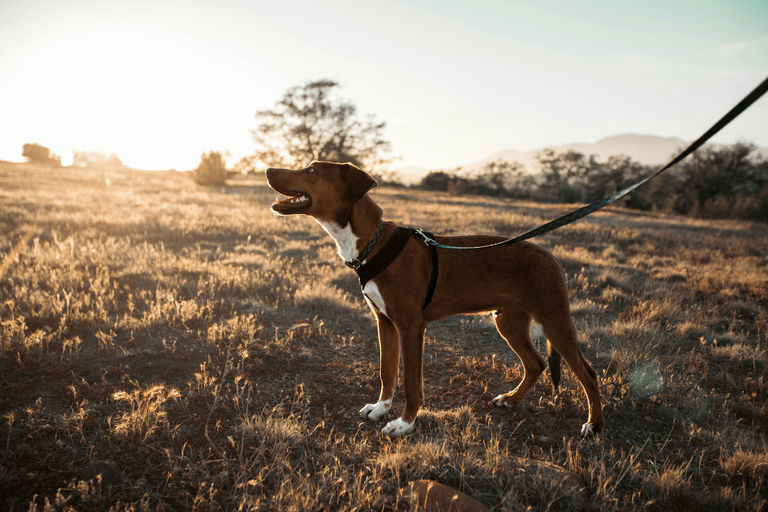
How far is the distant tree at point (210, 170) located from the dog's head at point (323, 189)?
2972cm

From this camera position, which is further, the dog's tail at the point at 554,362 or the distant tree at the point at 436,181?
the distant tree at the point at 436,181

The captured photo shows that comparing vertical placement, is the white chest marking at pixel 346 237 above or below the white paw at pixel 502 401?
above

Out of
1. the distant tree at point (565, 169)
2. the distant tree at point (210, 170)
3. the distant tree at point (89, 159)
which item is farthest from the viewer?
the distant tree at point (89, 159)

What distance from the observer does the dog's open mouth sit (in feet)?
10.3

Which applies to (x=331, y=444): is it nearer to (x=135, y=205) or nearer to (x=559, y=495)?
(x=559, y=495)

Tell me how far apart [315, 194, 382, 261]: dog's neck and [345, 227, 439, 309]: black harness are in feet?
0.20

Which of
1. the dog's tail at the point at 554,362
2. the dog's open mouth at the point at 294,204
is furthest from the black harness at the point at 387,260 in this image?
the dog's tail at the point at 554,362

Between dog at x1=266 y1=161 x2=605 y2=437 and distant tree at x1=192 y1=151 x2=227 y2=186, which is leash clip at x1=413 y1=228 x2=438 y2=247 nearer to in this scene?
dog at x1=266 y1=161 x2=605 y2=437

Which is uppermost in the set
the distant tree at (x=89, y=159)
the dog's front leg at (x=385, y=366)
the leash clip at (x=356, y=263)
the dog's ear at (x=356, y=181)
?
the distant tree at (x=89, y=159)

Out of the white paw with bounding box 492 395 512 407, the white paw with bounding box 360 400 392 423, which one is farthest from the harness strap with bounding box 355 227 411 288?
the white paw with bounding box 492 395 512 407

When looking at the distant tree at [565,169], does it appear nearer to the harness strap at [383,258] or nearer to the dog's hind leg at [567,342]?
the dog's hind leg at [567,342]

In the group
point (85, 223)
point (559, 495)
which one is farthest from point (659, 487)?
point (85, 223)

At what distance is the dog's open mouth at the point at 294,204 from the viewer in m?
3.15

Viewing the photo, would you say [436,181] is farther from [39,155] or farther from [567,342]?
[39,155]
